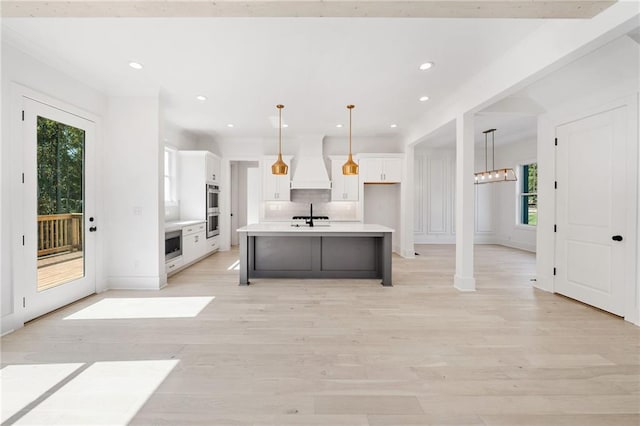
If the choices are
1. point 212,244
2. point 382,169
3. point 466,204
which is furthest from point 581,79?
point 212,244

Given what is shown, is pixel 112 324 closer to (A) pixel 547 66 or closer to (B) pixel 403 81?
(B) pixel 403 81

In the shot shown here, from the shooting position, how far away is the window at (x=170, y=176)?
19.9ft

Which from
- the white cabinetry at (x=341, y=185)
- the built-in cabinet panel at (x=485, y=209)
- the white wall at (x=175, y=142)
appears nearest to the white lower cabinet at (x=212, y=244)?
the white wall at (x=175, y=142)

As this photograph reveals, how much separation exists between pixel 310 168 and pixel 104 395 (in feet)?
18.3

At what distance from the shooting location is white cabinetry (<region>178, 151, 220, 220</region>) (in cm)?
631

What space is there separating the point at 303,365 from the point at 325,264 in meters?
2.53

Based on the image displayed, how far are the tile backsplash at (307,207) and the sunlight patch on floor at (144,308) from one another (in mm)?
3748

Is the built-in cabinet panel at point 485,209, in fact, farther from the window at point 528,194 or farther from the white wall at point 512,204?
the window at point 528,194

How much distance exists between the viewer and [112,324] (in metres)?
2.94

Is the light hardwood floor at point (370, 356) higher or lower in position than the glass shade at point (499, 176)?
lower

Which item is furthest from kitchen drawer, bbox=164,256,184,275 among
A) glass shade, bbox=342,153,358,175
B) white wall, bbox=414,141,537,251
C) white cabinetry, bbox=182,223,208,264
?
white wall, bbox=414,141,537,251

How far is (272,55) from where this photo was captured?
3.11m

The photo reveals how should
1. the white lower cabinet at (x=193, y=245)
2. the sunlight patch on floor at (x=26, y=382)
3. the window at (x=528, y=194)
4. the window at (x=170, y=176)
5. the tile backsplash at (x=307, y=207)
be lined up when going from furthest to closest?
the window at (x=528, y=194) < the tile backsplash at (x=307, y=207) < the window at (x=170, y=176) < the white lower cabinet at (x=193, y=245) < the sunlight patch on floor at (x=26, y=382)

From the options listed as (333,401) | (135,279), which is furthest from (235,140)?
(333,401)
